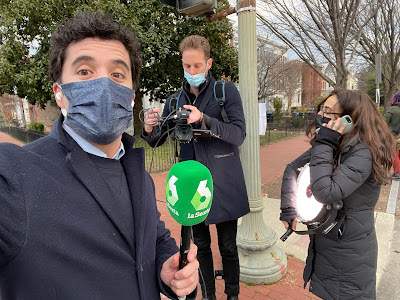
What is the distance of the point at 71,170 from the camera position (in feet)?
3.09

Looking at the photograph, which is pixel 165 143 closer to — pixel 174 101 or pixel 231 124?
pixel 174 101

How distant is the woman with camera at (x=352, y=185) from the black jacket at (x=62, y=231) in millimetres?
1424

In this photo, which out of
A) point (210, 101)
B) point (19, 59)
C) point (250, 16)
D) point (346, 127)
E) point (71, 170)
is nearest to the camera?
point (71, 170)

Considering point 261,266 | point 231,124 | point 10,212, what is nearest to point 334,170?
point 231,124

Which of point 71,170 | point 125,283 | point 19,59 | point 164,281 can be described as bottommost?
point 164,281

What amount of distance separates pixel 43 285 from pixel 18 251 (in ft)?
0.44

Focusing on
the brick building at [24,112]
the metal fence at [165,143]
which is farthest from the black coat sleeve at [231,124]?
the brick building at [24,112]

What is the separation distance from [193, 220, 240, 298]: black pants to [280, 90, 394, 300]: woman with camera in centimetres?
74

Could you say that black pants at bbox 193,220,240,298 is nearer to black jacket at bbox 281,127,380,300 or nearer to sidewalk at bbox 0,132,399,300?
sidewalk at bbox 0,132,399,300

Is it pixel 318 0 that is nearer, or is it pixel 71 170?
pixel 71 170

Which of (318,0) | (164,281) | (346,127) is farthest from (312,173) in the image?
(318,0)

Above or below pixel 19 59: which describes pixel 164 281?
below

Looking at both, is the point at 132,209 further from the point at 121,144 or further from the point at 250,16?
the point at 250,16

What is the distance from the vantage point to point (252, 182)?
304 centimetres
